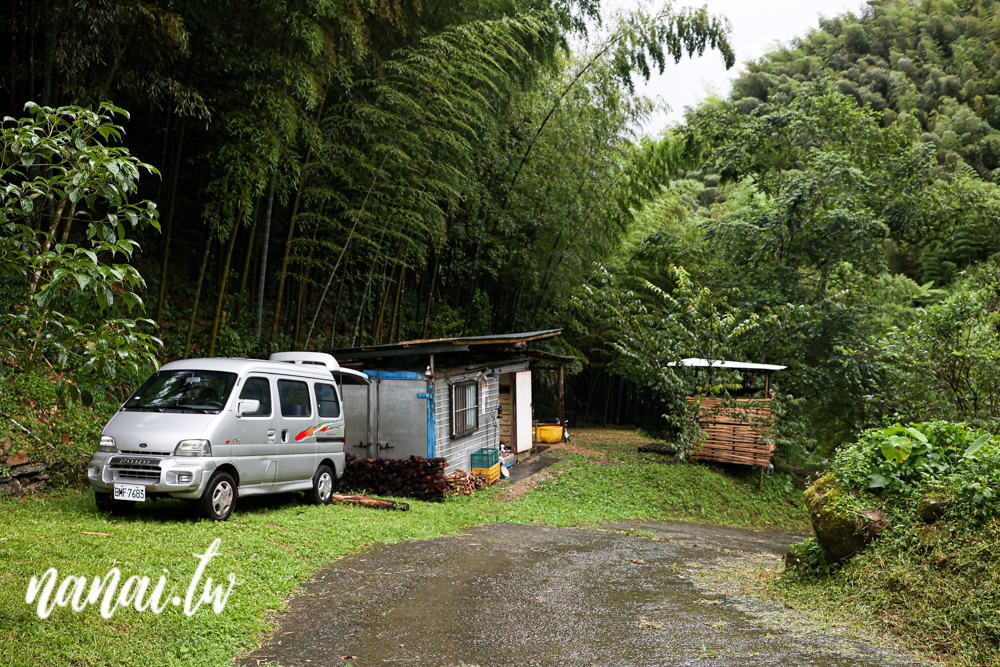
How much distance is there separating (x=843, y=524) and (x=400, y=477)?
6.41 meters

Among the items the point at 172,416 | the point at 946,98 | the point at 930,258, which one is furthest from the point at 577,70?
the point at 946,98

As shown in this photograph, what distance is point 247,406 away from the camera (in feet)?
23.1

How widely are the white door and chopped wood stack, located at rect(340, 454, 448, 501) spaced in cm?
422

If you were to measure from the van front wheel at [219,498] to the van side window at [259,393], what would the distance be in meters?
0.71

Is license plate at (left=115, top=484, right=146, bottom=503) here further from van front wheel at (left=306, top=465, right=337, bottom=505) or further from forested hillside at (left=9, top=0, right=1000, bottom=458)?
van front wheel at (left=306, top=465, right=337, bottom=505)

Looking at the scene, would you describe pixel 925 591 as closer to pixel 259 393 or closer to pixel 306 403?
pixel 259 393

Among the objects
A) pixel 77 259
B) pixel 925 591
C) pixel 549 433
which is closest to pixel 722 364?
pixel 549 433

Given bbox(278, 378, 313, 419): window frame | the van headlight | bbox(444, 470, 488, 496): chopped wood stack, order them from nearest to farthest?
the van headlight
bbox(278, 378, 313, 419): window frame
bbox(444, 470, 488, 496): chopped wood stack

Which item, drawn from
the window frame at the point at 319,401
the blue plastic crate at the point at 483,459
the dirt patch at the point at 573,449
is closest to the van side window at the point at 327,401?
the window frame at the point at 319,401

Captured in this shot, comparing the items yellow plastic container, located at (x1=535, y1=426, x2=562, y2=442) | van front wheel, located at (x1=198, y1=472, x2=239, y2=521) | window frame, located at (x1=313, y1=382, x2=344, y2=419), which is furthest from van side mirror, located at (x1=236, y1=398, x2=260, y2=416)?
yellow plastic container, located at (x1=535, y1=426, x2=562, y2=442)

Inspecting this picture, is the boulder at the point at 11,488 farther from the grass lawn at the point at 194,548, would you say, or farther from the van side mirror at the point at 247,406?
the van side mirror at the point at 247,406

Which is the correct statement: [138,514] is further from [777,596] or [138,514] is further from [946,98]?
[946,98]

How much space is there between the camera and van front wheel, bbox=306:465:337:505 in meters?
8.25

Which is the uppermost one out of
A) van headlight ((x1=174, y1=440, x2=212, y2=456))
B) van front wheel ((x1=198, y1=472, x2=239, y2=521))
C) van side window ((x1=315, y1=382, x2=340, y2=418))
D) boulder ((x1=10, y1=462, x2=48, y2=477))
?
van side window ((x1=315, y1=382, x2=340, y2=418))
